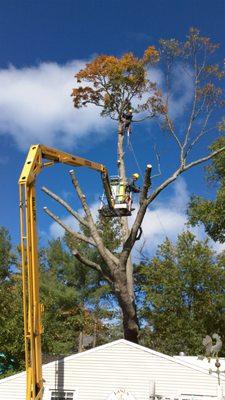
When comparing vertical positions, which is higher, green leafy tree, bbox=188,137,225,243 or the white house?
green leafy tree, bbox=188,137,225,243

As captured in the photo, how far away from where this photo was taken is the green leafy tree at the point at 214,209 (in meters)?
20.0

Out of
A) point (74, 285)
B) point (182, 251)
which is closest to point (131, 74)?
point (182, 251)

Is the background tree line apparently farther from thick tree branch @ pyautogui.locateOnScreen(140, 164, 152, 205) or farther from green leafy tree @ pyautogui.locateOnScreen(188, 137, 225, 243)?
thick tree branch @ pyautogui.locateOnScreen(140, 164, 152, 205)

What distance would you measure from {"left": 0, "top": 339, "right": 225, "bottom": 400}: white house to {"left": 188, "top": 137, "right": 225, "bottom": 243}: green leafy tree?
22.8 feet

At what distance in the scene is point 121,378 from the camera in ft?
47.4

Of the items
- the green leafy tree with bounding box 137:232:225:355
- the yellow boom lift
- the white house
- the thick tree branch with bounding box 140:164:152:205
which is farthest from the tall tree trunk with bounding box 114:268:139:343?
the green leafy tree with bounding box 137:232:225:355

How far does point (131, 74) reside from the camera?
2172 centimetres

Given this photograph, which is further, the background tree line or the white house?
the background tree line

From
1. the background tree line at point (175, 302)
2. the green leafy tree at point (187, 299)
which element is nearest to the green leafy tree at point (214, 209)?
the background tree line at point (175, 302)

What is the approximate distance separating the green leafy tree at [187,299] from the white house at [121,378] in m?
11.4

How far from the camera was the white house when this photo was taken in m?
14.1

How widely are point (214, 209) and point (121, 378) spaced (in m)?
8.03

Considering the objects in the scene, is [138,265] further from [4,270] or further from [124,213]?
[124,213]

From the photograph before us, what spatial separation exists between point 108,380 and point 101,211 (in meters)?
4.80
